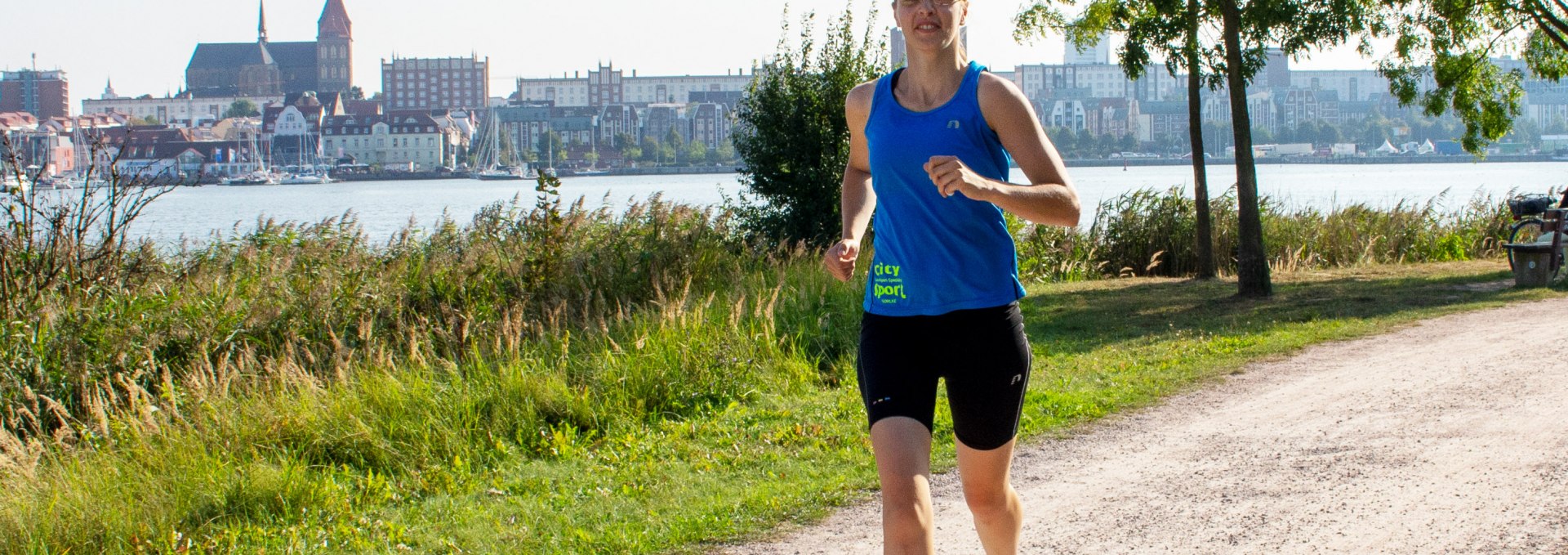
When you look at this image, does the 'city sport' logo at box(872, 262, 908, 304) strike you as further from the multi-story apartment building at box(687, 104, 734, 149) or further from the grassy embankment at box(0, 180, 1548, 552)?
the multi-story apartment building at box(687, 104, 734, 149)

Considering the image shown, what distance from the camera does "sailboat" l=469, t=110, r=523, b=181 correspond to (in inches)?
4405

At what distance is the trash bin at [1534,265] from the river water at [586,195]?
6731 millimetres

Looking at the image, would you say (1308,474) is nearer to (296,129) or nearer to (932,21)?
(932,21)

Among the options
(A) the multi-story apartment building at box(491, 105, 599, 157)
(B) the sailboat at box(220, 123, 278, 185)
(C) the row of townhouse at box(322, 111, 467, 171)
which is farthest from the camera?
(A) the multi-story apartment building at box(491, 105, 599, 157)

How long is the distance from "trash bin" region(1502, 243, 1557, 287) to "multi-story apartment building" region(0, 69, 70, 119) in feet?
132

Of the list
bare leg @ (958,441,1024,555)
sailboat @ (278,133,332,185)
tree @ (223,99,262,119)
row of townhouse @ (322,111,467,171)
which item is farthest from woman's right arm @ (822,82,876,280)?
tree @ (223,99,262,119)

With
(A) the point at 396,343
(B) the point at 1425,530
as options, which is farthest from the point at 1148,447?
(A) the point at 396,343

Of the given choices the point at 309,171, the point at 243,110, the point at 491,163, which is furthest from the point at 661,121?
the point at 243,110

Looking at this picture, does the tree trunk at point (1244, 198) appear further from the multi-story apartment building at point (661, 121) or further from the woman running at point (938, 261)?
the multi-story apartment building at point (661, 121)

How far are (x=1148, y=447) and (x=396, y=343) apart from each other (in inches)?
198

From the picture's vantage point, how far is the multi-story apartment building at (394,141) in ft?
447

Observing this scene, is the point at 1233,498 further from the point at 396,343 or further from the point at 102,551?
the point at 396,343

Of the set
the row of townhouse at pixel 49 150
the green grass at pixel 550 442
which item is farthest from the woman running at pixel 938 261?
the row of townhouse at pixel 49 150

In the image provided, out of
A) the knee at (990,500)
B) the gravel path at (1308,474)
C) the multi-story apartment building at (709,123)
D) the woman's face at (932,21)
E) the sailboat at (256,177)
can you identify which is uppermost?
the multi-story apartment building at (709,123)
